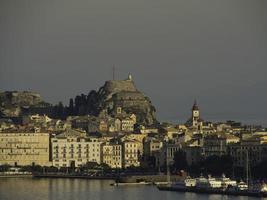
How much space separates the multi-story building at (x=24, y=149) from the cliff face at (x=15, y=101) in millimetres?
16046

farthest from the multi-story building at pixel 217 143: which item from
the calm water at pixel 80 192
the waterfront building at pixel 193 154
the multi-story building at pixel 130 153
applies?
the calm water at pixel 80 192

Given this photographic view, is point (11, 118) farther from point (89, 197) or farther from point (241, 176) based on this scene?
point (89, 197)

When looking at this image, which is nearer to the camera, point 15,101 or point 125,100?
point 125,100

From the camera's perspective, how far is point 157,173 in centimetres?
5231

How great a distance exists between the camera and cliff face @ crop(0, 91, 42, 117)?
3113 inches

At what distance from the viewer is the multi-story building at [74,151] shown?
198 ft

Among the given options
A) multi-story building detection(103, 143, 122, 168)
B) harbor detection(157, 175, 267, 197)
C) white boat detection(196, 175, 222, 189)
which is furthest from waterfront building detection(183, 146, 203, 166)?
white boat detection(196, 175, 222, 189)

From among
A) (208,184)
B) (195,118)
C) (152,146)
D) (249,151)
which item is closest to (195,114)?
(195,118)

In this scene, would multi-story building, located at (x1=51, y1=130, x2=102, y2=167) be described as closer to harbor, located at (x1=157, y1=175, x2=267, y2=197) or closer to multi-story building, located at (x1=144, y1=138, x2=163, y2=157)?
multi-story building, located at (x1=144, y1=138, x2=163, y2=157)

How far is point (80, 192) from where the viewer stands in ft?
133

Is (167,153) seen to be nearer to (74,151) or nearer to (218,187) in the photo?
(74,151)

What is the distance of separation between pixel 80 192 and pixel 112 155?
65.0ft

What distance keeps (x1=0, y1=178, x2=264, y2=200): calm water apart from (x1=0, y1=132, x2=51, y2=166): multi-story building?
40.2ft

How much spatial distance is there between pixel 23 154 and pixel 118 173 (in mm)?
8322
